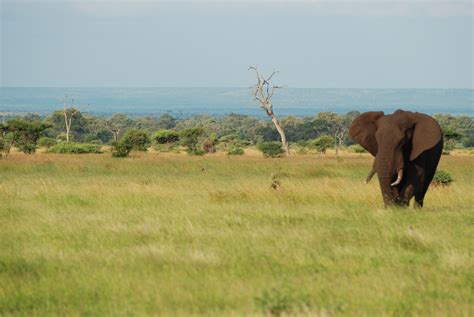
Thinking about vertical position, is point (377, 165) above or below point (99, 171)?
above

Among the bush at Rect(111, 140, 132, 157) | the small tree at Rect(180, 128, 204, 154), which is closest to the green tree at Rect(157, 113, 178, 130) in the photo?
the small tree at Rect(180, 128, 204, 154)

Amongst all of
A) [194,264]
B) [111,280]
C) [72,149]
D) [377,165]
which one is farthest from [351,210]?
[72,149]

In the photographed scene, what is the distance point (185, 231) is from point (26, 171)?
17.5 m

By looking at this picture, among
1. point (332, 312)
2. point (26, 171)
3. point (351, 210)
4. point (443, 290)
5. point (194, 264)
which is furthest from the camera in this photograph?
point (26, 171)

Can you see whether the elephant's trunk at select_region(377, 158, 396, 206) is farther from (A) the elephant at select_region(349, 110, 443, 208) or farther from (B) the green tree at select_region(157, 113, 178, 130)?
(B) the green tree at select_region(157, 113, 178, 130)

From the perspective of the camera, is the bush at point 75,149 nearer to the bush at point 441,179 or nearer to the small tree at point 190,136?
the small tree at point 190,136

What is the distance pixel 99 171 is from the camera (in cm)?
2902

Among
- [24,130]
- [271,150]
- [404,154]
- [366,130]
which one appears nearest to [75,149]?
[24,130]

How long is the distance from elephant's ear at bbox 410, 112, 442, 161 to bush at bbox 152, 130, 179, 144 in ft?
161

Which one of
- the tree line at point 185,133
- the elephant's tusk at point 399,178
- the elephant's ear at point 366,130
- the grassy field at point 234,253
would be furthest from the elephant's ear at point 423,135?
the tree line at point 185,133

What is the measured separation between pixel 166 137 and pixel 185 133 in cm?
233

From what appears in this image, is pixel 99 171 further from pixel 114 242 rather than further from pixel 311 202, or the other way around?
A: pixel 114 242

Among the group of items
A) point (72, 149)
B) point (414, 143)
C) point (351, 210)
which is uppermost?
point (414, 143)

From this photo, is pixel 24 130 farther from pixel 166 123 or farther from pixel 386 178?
pixel 166 123
